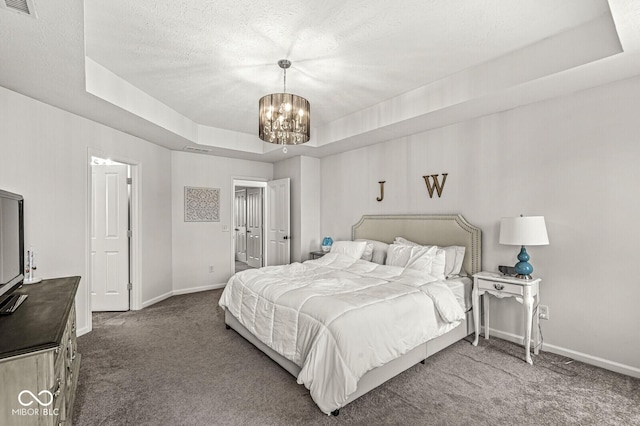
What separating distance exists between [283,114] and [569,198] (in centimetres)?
276

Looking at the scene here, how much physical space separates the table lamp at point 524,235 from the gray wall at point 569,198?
25cm

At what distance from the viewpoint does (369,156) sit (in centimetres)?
478

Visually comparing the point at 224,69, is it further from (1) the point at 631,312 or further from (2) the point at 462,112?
(1) the point at 631,312

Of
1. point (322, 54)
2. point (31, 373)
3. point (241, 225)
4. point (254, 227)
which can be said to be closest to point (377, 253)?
point (322, 54)

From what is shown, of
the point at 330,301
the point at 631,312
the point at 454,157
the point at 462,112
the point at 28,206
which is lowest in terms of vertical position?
the point at 631,312

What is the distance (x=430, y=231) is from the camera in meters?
3.92

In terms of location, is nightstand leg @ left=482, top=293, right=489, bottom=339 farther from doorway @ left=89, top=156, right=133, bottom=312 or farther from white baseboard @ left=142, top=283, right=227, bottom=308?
doorway @ left=89, top=156, right=133, bottom=312

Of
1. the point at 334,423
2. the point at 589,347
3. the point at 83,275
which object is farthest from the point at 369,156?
the point at 83,275

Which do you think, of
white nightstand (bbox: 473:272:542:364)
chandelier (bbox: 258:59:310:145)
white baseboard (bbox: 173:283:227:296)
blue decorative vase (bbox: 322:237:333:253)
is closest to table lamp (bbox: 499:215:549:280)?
white nightstand (bbox: 473:272:542:364)

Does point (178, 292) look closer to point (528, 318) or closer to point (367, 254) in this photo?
point (367, 254)

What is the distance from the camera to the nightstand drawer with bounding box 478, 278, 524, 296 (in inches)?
112

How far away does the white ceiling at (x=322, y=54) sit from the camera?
2.04 m

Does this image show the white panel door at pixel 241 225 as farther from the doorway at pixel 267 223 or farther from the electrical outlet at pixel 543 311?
the electrical outlet at pixel 543 311

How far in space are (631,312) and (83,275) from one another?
5.35 meters
